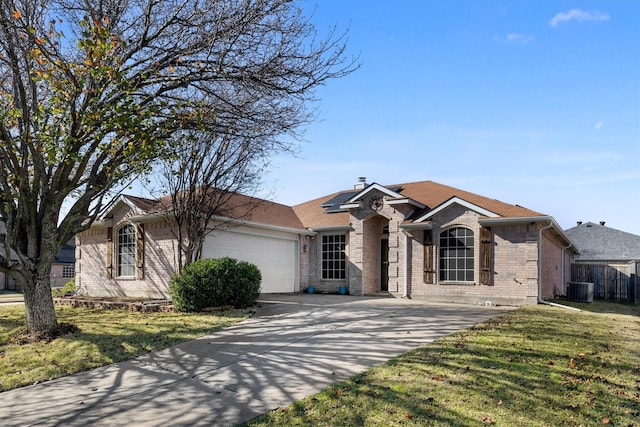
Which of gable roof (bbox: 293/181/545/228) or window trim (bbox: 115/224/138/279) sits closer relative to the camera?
gable roof (bbox: 293/181/545/228)

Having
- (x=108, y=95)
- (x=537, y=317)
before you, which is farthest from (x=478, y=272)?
(x=108, y=95)

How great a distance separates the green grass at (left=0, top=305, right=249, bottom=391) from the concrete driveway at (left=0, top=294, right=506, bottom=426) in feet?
1.35

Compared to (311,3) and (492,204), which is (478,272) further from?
(311,3)

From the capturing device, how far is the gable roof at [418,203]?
15367mm

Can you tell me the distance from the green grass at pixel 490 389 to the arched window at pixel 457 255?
722cm

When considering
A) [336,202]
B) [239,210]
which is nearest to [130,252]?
[239,210]

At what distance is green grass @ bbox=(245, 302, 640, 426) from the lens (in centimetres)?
474

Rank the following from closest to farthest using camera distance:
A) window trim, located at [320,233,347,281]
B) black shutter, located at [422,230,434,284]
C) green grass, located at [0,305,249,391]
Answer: green grass, located at [0,305,249,391], black shutter, located at [422,230,434,284], window trim, located at [320,233,347,281]

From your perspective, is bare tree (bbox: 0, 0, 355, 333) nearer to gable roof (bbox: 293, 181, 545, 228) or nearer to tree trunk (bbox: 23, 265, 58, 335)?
tree trunk (bbox: 23, 265, 58, 335)

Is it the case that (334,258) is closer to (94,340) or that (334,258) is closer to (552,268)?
(552,268)

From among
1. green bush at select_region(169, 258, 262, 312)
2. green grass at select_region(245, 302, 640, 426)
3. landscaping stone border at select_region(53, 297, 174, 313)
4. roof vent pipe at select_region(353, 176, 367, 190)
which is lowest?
landscaping stone border at select_region(53, 297, 174, 313)

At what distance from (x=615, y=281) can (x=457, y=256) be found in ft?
39.8

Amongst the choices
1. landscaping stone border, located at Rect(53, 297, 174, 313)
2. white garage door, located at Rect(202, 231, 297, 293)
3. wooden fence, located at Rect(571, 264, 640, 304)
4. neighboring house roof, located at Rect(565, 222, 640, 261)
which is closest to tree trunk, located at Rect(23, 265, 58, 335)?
landscaping stone border, located at Rect(53, 297, 174, 313)

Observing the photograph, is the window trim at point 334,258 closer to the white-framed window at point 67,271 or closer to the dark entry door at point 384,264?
the dark entry door at point 384,264
